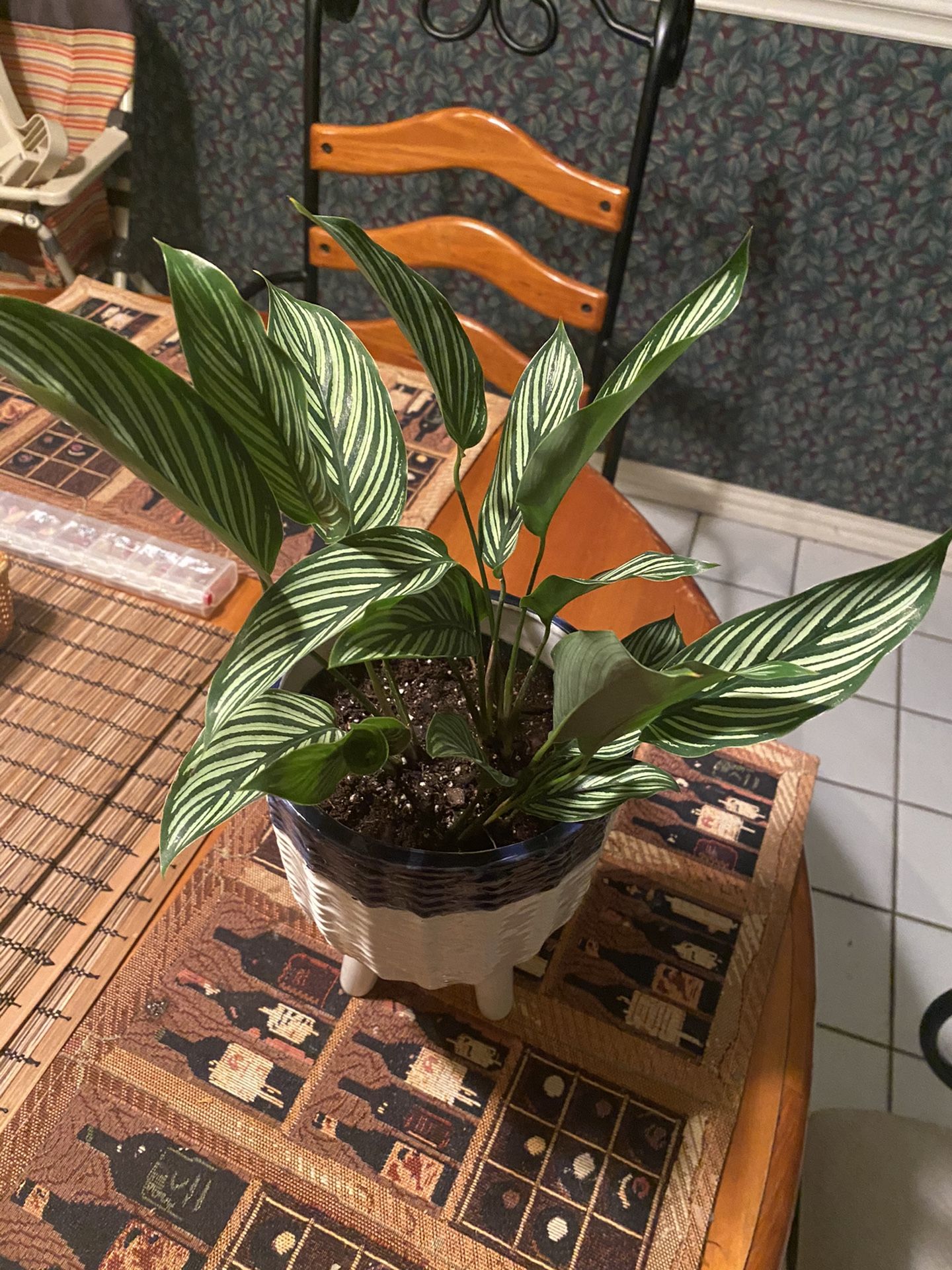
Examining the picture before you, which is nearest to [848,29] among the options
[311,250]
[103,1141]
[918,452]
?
[918,452]

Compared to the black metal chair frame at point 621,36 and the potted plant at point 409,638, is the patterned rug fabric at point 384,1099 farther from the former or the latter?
the black metal chair frame at point 621,36

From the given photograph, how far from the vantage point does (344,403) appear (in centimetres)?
49

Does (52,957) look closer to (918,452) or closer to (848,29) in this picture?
(848,29)

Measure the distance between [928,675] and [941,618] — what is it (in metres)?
0.20

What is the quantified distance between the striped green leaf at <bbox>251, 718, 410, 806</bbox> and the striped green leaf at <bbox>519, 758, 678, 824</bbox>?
0.10m

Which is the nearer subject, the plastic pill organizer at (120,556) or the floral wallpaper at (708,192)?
the plastic pill organizer at (120,556)

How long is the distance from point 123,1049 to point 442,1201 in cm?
22

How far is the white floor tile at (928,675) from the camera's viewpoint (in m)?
1.84

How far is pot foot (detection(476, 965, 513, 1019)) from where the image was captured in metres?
0.60

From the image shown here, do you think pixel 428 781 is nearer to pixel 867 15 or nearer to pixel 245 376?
pixel 245 376

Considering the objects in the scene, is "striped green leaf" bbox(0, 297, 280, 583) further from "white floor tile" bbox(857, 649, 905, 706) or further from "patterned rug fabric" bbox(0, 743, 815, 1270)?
"white floor tile" bbox(857, 649, 905, 706)

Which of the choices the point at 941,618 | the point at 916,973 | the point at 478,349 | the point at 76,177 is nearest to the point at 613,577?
the point at 478,349

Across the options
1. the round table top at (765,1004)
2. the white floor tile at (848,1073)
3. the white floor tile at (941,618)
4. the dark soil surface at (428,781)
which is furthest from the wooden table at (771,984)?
the white floor tile at (941,618)

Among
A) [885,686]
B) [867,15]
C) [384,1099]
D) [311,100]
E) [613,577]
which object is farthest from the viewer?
[885,686]
